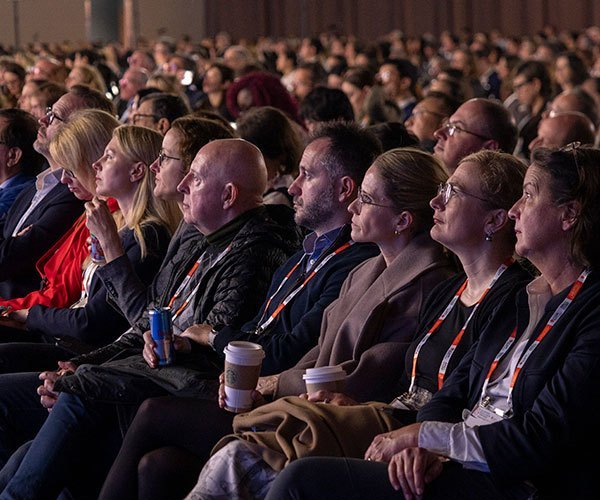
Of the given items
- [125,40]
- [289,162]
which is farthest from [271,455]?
[125,40]

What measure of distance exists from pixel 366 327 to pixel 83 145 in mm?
1785

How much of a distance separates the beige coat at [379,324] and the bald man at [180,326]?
35cm

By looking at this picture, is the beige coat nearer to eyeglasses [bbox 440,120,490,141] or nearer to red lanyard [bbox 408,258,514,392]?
red lanyard [bbox 408,258,514,392]

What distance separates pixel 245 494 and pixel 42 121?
9.21ft

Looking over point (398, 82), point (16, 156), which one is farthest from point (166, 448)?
point (398, 82)

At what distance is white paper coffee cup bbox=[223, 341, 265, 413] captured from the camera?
8.98ft

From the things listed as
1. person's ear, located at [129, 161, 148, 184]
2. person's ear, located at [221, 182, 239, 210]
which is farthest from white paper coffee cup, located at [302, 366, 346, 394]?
person's ear, located at [129, 161, 148, 184]

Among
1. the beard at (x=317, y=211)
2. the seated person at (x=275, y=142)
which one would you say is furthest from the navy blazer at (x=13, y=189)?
the beard at (x=317, y=211)

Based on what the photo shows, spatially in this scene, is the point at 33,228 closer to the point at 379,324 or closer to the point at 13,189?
the point at 13,189

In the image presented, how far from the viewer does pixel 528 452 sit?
7.55 feet

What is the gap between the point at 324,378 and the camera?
2.75 meters

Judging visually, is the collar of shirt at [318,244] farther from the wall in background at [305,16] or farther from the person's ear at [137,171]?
the wall in background at [305,16]

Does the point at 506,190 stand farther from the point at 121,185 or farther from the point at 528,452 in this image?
the point at 121,185

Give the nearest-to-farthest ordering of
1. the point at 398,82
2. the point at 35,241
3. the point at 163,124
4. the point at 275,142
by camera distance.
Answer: the point at 35,241
the point at 275,142
the point at 163,124
the point at 398,82
